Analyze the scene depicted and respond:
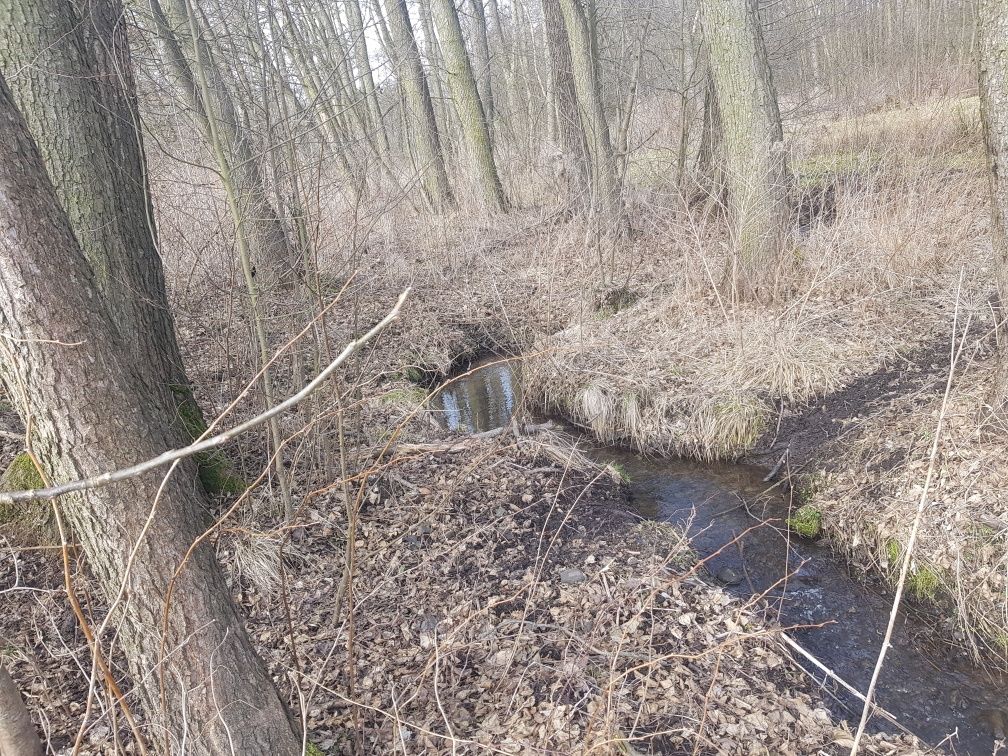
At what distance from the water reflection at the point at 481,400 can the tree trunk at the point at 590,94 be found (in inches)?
102

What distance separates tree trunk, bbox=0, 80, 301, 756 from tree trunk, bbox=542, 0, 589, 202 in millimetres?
7516

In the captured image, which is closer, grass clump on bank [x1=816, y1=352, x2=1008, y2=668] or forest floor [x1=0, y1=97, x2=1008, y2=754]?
forest floor [x1=0, y1=97, x2=1008, y2=754]

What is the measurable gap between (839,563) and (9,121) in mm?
4781

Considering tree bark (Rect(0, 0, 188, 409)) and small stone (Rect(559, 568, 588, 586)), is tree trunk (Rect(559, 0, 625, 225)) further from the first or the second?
tree bark (Rect(0, 0, 188, 409))

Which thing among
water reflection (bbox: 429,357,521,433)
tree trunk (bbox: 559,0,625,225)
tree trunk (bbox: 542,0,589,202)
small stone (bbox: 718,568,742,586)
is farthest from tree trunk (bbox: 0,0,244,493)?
tree trunk (bbox: 542,0,589,202)

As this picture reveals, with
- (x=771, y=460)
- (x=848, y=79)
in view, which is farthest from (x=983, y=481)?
(x=848, y=79)

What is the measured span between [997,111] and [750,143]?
3.25m

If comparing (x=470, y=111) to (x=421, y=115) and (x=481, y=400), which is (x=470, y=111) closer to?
(x=421, y=115)

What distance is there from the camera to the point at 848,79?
12297mm

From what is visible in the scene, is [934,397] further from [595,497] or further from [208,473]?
[208,473]

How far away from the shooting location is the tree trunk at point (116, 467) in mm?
1702

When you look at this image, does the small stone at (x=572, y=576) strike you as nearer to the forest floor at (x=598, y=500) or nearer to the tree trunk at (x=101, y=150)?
the forest floor at (x=598, y=500)

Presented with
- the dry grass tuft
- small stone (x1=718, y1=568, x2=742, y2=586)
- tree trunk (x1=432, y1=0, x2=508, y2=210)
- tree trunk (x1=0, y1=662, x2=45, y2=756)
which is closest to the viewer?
A: tree trunk (x1=0, y1=662, x2=45, y2=756)

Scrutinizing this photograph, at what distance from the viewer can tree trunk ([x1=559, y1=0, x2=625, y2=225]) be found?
27.2ft
